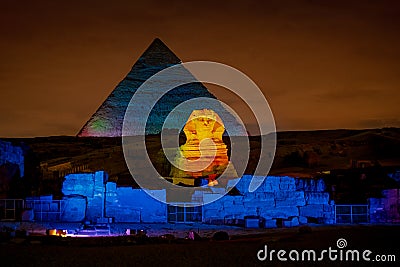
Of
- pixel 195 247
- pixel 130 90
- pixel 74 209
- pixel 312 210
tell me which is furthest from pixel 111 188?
pixel 130 90

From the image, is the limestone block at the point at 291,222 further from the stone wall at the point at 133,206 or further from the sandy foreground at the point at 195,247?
the stone wall at the point at 133,206

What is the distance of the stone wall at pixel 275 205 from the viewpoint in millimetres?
17359

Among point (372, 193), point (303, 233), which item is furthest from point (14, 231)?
point (372, 193)

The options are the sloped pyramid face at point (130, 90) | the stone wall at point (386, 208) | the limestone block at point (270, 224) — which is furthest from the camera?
the sloped pyramid face at point (130, 90)

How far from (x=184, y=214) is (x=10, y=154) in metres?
8.22

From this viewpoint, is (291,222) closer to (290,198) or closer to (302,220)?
(302,220)

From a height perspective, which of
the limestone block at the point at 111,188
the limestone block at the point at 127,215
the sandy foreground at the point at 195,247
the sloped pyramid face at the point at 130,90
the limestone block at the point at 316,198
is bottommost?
the sandy foreground at the point at 195,247

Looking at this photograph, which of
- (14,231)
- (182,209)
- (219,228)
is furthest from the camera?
(182,209)

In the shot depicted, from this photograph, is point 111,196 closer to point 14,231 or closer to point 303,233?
point 14,231

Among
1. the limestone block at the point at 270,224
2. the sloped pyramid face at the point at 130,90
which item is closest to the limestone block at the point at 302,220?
the limestone block at the point at 270,224

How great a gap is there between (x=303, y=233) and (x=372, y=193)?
282 inches

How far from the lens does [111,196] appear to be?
17.4 metres

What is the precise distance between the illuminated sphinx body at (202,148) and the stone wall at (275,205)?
8.65m

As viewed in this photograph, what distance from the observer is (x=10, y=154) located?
2317cm
